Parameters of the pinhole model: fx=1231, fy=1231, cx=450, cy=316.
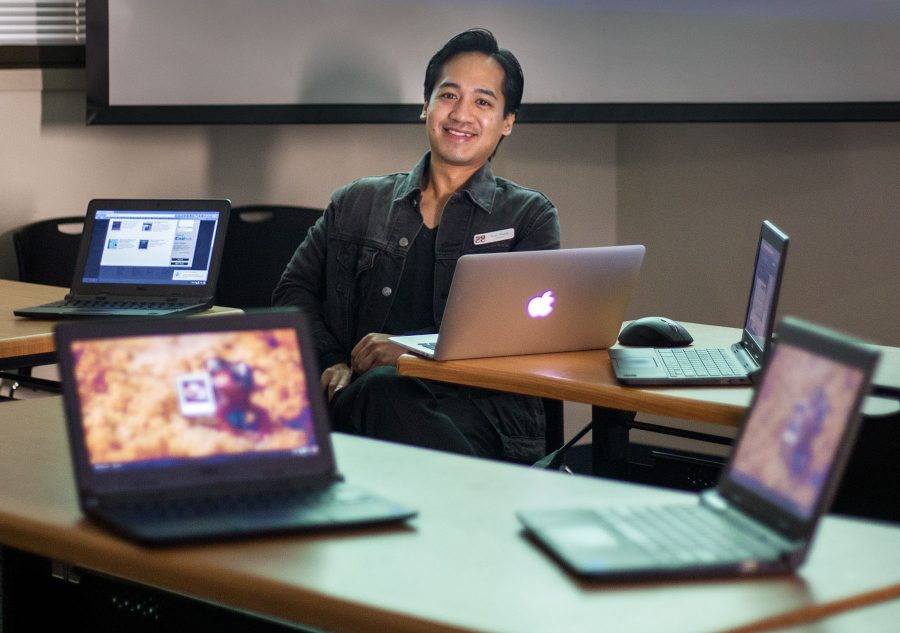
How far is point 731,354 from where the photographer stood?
7.70ft

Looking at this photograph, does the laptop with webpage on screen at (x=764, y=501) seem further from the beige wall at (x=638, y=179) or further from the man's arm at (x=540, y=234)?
the beige wall at (x=638, y=179)

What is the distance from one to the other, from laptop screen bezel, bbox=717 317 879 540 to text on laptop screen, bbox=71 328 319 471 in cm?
48

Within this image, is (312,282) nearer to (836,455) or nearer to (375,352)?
(375,352)

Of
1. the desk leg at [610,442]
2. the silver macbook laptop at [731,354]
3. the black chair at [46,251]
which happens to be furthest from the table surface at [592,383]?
the black chair at [46,251]

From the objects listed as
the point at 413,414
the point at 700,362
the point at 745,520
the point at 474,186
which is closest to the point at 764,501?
the point at 745,520

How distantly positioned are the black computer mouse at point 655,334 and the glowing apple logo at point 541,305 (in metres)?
0.23

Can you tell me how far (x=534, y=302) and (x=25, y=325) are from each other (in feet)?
3.60

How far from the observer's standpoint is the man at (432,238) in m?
2.70

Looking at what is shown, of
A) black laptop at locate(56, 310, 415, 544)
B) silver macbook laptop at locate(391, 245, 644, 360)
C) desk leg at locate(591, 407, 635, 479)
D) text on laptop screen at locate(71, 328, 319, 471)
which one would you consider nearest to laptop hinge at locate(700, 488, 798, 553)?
black laptop at locate(56, 310, 415, 544)

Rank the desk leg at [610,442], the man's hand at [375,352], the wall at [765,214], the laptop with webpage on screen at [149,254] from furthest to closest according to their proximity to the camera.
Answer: the wall at [765,214] < the laptop with webpage on screen at [149,254] < the man's hand at [375,352] < the desk leg at [610,442]

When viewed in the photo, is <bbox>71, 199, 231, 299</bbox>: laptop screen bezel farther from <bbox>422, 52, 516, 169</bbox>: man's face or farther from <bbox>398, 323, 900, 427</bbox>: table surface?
<bbox>398, 323, 900, 427</bbox>: table surface

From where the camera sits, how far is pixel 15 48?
12.2 ft

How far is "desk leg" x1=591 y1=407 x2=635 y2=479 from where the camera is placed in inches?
96.0

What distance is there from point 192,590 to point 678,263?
10.4 ft
